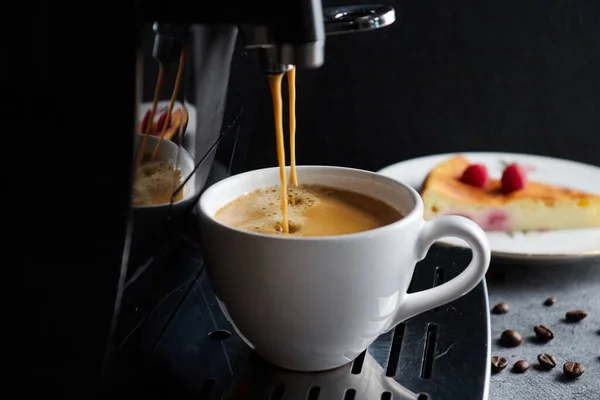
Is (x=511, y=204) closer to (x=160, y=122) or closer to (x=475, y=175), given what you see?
(x=475, y=175)

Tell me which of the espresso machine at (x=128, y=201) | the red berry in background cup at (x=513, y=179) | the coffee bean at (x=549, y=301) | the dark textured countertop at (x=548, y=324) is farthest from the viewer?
the red berry in background cup at (x=513, y=179)

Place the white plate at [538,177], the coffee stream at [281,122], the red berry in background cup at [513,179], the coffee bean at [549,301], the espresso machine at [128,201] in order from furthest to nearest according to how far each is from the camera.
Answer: the red berry in background cup at [513,179], the white plate at [538,177], the coffee bean at [549,301], the coffee stream at [281,122], the espresso machine at [128,201]

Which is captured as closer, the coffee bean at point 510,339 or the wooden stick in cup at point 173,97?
the wooden stick in cup at point 173,97

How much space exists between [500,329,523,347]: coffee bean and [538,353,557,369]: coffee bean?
24mm

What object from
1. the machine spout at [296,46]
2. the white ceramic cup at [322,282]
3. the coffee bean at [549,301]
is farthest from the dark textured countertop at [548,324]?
the machine spout at [296,46]

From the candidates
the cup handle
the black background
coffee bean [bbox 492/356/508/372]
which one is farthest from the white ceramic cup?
the black background

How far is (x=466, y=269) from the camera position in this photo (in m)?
0.45

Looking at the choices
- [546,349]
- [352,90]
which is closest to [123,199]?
[546,349]

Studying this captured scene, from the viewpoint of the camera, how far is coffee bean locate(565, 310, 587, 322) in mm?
597

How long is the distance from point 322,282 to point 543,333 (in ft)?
0.81

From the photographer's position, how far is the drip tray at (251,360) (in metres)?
0.42

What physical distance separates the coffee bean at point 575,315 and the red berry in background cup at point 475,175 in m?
0.27

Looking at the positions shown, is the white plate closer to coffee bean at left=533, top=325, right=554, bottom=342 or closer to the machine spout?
coffee bean at left=533, top=325, right=554, bottom=342

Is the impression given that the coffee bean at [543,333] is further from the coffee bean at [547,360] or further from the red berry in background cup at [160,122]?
the red berry in background cup at [160,122]
